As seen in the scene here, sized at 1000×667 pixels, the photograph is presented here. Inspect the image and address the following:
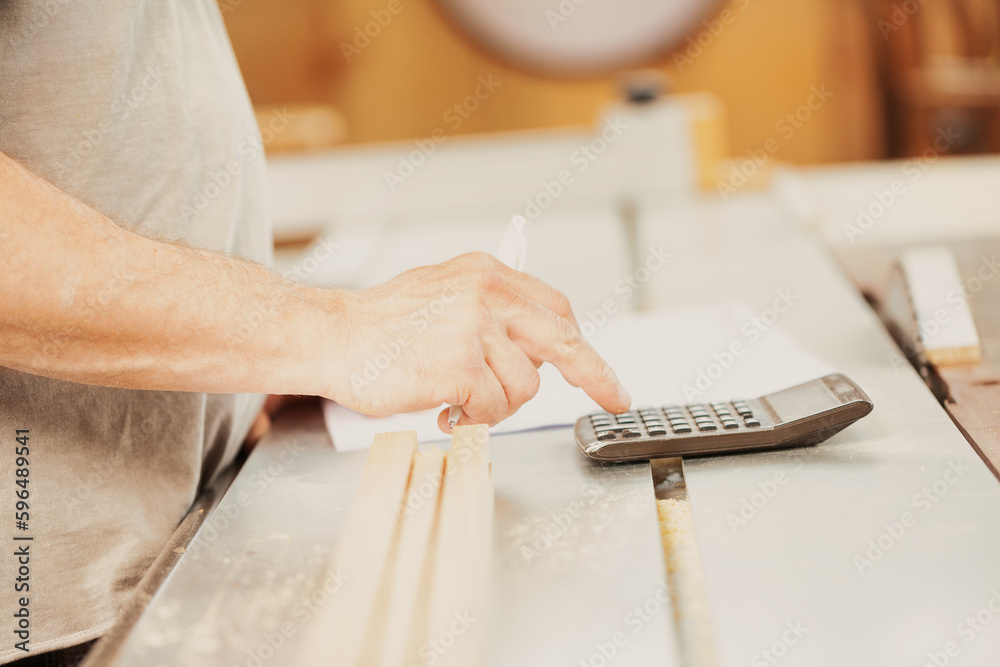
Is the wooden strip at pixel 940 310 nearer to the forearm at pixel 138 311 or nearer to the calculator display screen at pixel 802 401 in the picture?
the calculator display screen at pixel 802 401

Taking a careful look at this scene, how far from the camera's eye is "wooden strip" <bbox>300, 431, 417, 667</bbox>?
20.4 inches

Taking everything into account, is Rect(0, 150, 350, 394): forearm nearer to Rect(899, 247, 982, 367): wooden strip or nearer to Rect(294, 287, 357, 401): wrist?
Rect(294, 287, 357, 401): wrist

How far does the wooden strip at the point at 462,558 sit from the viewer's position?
0.52 metres

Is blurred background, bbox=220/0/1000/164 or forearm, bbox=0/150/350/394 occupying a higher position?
blurred background, bbox=220/0/1000/164

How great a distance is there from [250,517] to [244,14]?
12.4ft

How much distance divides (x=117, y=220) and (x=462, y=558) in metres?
0.44

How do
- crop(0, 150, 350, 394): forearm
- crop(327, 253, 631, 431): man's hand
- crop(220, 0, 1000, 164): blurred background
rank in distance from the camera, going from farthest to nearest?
crop(220, 0, 1000, 164): blurred background, crop(327, 253, 631, 431): man's hand, crop(0, 150, 350, 394): forearm

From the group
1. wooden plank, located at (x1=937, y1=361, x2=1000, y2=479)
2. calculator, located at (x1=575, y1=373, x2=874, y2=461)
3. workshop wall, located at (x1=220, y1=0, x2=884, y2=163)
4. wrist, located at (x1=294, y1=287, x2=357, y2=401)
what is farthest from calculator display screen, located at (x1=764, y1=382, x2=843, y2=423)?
workshop wall, located at (x1=220, y1=0, x2=884, y2=163)

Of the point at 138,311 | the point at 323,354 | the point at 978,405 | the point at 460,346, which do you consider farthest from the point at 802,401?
the point at 138,311

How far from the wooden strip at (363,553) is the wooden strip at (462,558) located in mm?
36

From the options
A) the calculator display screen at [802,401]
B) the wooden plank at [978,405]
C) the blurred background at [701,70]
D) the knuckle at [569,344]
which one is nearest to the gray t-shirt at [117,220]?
the knuckle at [569,344]

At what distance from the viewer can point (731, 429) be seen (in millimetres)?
738

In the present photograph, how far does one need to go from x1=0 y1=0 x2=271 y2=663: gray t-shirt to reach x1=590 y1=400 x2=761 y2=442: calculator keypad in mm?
316

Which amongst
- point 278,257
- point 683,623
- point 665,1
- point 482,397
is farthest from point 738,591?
point 665,1
